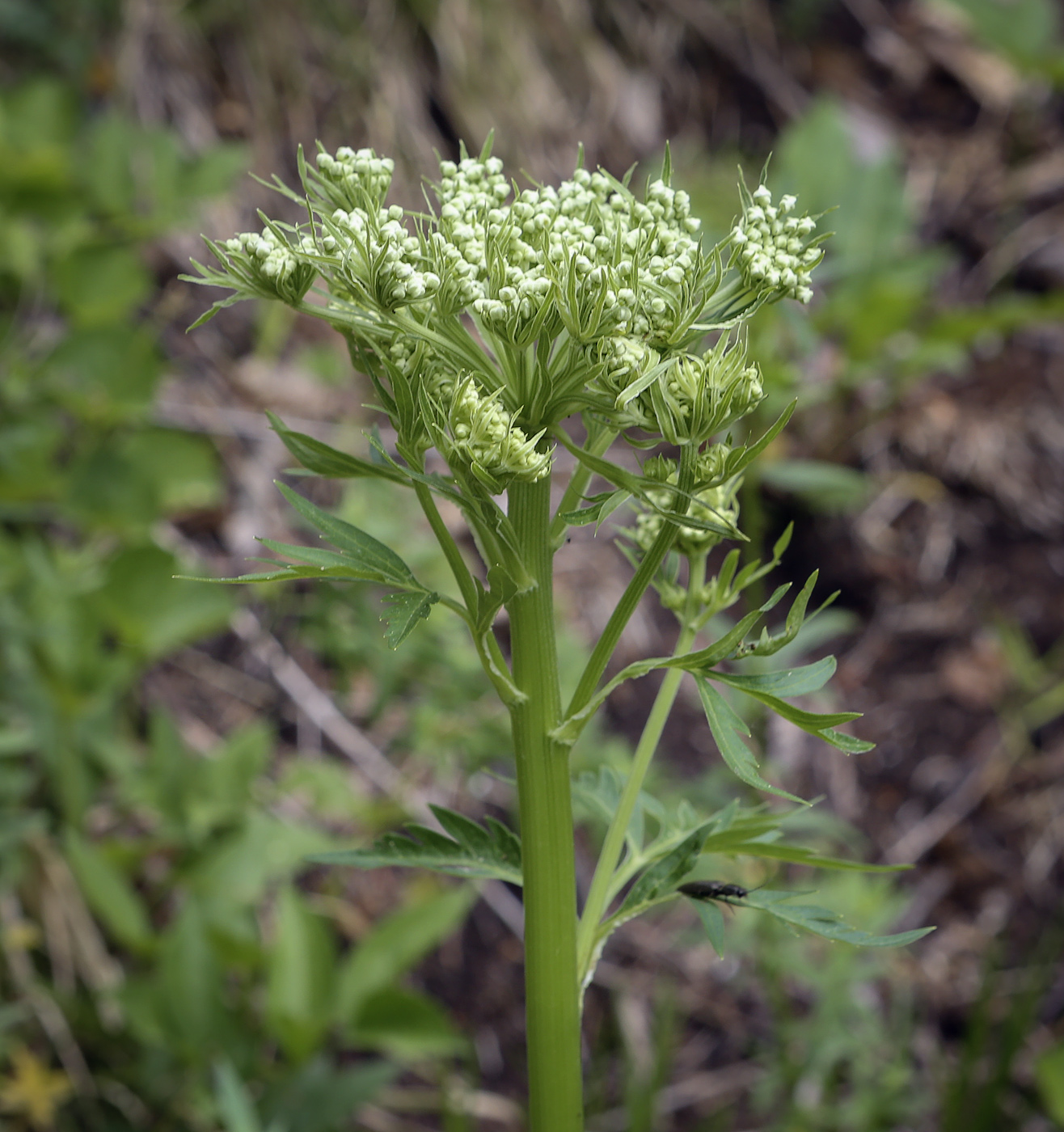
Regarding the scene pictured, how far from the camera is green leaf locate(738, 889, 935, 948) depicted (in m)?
0.89

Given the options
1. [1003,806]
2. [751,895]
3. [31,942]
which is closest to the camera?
[751,895]

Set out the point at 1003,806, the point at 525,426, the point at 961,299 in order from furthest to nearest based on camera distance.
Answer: the point at 961,299 < the point at 1003,806 < the point at 525,426

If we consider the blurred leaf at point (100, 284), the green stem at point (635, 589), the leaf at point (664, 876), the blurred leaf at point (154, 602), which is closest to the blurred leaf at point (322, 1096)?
the blurred leaf at point (154, 602)

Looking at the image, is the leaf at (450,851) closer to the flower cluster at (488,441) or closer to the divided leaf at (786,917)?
the divided leaf at (786,917)

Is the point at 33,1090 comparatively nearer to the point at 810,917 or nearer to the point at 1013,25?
→ the point at 810,917

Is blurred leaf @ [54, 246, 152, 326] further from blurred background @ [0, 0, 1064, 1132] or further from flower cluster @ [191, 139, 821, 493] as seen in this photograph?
flower cluster @ [191, 139, 821, 493]

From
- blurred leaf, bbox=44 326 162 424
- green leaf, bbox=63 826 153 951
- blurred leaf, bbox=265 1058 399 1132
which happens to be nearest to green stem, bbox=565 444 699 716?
blurred leaf, bbox=265 1058 399 1132

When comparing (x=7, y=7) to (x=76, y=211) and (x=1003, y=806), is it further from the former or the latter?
(x=1003, y=806)

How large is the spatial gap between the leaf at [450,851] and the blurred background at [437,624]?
0.80 m

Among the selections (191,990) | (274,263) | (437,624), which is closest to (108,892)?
(191,990)

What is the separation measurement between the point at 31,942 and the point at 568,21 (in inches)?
164

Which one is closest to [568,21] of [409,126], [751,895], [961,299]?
[409,126]

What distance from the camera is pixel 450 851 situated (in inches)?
40.1

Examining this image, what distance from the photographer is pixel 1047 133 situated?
512cm
